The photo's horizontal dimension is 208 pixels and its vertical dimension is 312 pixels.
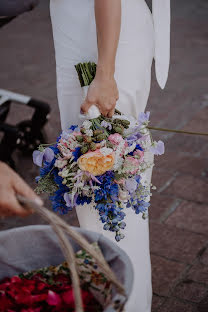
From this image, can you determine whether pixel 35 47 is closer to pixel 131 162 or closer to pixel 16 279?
pixel 131 162

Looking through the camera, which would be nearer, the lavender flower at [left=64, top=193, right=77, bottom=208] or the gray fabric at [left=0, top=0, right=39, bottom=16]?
the lavender flower at [left=64, top=193, right=77, bottom=208]

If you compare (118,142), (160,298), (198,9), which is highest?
(118,142)

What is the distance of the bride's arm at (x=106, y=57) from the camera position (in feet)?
6.65

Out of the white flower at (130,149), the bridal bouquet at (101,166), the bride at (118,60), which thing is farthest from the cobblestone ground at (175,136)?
the white flower at (130,149)

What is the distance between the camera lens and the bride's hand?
82.0 inches

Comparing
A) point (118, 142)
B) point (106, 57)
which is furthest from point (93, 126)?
point (106, 57)

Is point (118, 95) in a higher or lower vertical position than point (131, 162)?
higher

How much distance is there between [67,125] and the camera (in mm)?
2373

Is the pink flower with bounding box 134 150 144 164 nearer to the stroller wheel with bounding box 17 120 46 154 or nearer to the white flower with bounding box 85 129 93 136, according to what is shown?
the white flower with bounding box 85 129 93 136

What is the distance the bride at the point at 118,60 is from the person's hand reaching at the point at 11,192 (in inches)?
34.1

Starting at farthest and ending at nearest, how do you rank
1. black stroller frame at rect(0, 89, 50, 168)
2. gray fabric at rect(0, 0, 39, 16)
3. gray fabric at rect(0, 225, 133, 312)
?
black stroller frame at rect(0, 89, 50, 168) < gray fabric at rect(0, 0, 39, 16) < gray fabric at rect(0, 225, 133, 312)

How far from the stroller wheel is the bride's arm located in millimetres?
1844

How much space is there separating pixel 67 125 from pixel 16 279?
38.8 inches

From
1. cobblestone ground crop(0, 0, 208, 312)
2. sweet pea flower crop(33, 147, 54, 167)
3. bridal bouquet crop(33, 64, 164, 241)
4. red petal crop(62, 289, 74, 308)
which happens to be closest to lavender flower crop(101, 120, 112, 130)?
bridal bouquet crop(33, 64, 164, 241)
